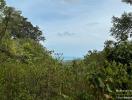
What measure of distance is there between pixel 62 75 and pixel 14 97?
1825mm

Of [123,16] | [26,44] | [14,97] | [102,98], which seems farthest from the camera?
[123,16]

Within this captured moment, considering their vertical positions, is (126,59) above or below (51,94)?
above

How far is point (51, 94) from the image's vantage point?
1235 centimetres

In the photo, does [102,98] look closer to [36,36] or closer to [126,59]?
[126,59]

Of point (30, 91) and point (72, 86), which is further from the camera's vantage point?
point (72, 86)

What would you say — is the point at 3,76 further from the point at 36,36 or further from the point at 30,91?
the point at 36,36

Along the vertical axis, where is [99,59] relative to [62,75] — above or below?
above

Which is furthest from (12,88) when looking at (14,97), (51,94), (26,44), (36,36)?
(36,36)

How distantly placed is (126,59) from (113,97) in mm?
4858

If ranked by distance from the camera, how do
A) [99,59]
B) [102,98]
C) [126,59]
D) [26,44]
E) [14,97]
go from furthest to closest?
[26,44] → [99,59] → [126,59] → [102,98] → [14,97]

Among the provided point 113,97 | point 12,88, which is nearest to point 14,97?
point 12,88

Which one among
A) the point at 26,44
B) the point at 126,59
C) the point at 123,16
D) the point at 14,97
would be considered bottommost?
the point at 14,97

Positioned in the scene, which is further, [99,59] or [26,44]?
[26,44]

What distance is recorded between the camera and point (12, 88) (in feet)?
40.0
